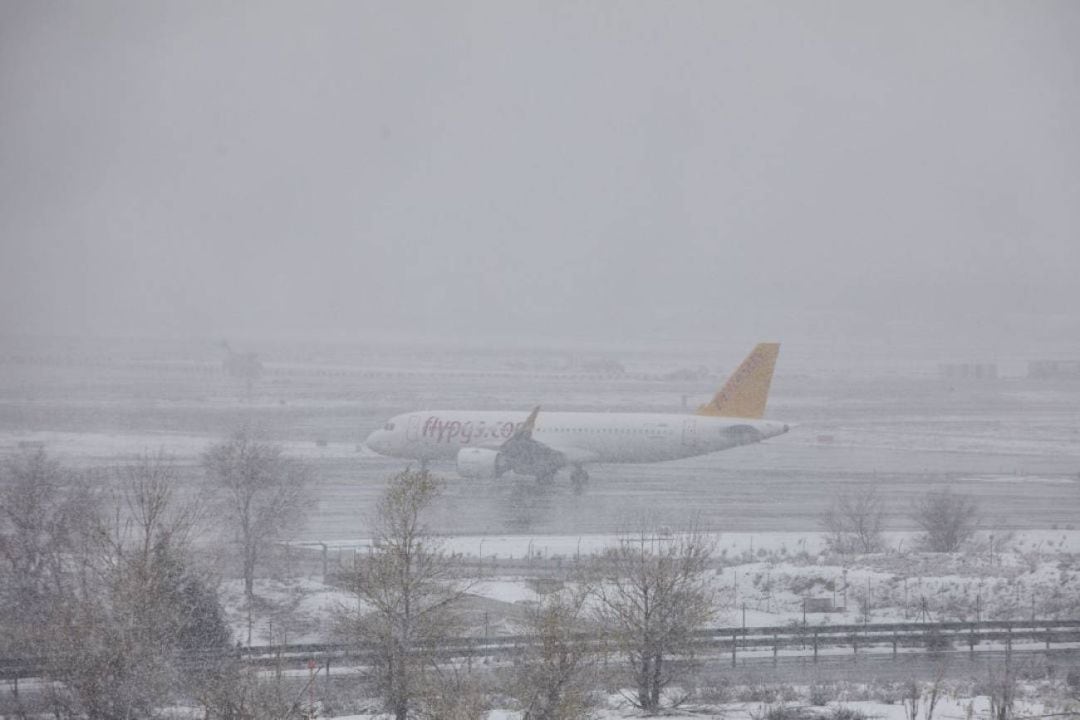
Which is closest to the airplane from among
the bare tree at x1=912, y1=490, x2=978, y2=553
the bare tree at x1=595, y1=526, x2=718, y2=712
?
the bare tree at x1=912, y1=490, x2=978, y2=553

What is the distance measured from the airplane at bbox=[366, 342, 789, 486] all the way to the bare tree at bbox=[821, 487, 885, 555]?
8392mm

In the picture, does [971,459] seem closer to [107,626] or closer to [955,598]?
[955,598]

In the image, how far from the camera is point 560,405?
10969 centimetres

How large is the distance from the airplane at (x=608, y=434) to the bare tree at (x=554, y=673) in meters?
36.9

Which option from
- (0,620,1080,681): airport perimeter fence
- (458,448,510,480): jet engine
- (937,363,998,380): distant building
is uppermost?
(937,363,998,380): distant building

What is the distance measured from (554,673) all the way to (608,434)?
40.6 m

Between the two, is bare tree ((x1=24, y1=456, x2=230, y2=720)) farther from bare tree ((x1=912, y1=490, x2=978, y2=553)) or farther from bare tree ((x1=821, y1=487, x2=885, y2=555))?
bare tree ((x1=912, y1=490, x2=978, y2=553))

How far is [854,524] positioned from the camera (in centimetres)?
4591

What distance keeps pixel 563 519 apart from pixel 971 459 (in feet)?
117

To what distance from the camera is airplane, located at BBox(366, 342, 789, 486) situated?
58.3 meters

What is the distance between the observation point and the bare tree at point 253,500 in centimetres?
3681

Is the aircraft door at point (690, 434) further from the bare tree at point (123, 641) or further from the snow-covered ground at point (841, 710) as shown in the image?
the bare tree at point (123, 641)

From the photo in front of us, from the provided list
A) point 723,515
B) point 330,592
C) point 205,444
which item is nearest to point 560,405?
point 205,444

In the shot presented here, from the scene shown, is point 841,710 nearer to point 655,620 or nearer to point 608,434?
point 655,620
